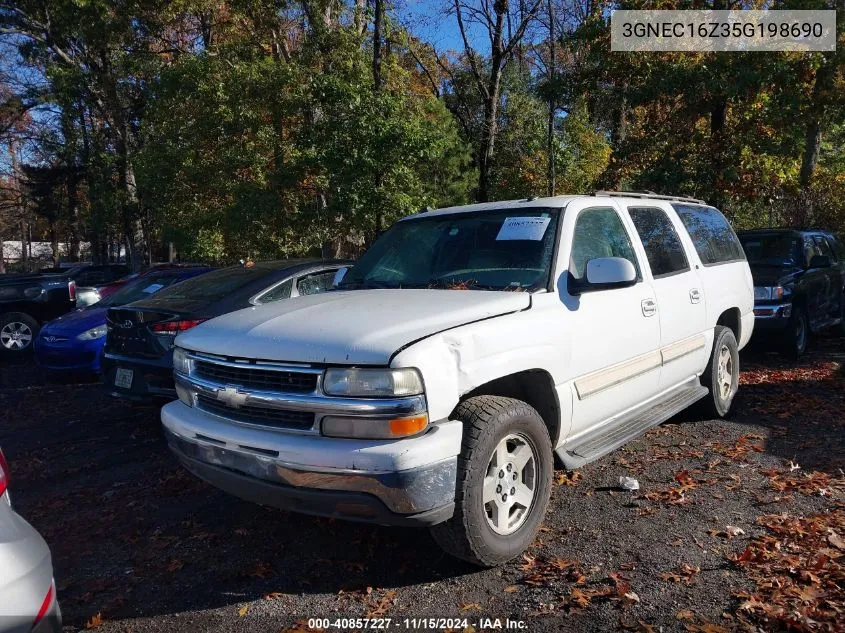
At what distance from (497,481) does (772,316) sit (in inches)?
256

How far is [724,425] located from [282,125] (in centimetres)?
1031

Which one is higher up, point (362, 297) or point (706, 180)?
point (706, 180)

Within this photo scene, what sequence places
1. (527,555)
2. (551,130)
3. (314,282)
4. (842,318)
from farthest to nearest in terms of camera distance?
(551,130), (842,318), (314,282), (527,555)

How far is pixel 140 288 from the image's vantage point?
331 inches

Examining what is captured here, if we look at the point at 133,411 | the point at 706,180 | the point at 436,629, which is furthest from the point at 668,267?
the point at 706,180

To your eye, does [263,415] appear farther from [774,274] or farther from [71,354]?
[774,274]

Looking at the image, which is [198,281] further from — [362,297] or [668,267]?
[668,267]

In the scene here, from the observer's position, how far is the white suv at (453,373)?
2.93m

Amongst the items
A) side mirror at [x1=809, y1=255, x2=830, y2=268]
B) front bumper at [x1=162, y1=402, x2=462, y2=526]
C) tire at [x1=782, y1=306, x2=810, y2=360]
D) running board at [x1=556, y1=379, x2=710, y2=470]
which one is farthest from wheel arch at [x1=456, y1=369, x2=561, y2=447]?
side mirror at [x1=809, y1=255, x2=830, y2=268]

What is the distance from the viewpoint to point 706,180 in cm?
1177

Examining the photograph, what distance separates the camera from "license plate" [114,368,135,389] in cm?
580

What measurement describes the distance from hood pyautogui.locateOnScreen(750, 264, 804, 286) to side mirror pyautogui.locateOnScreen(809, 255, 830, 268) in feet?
0.68


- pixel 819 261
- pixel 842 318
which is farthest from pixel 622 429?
pixel 842 318

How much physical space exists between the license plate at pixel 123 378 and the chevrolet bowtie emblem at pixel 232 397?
2.84m
